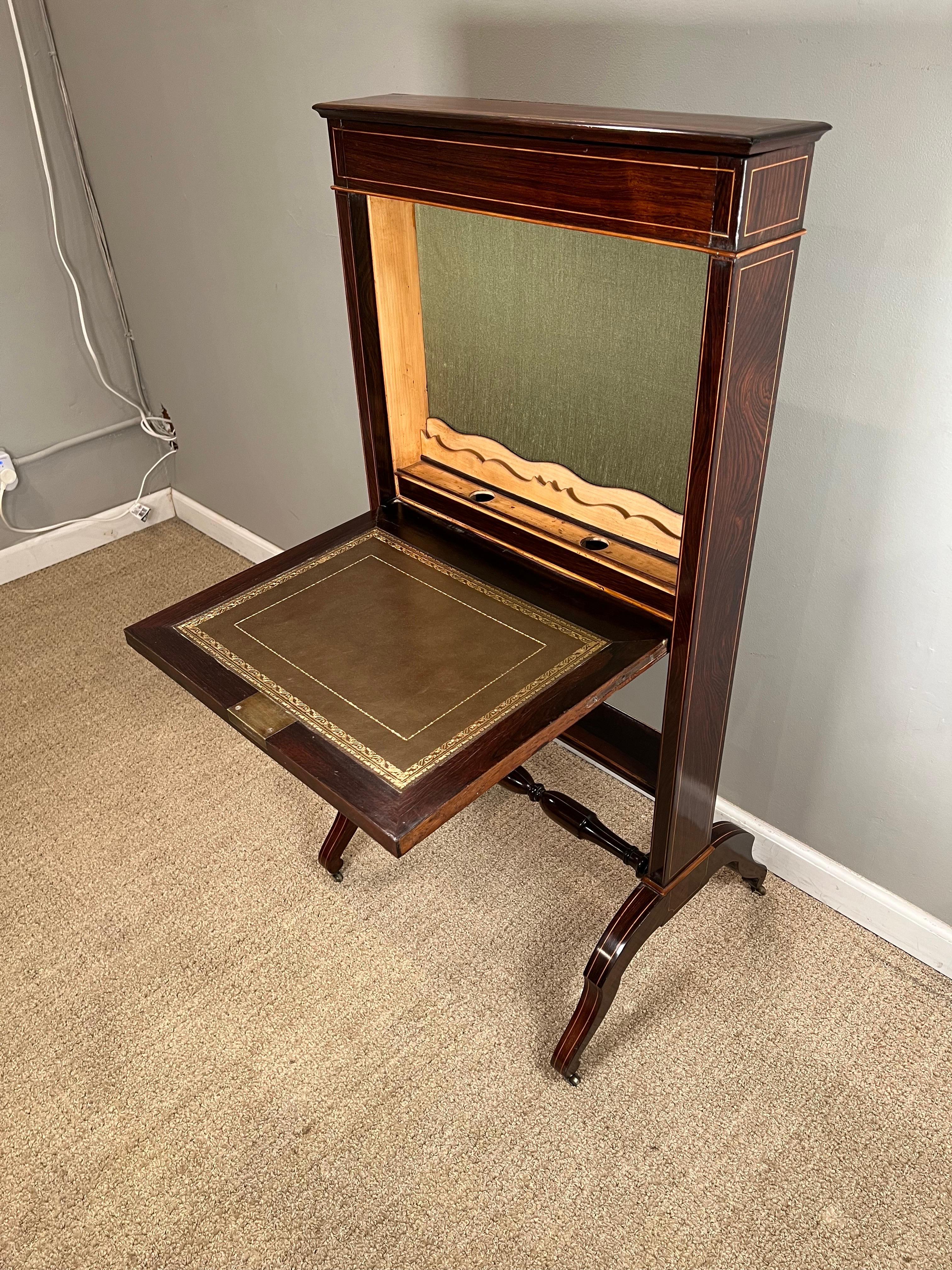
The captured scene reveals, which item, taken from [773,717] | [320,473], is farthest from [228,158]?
[773,717]

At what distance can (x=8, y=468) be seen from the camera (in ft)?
8.65

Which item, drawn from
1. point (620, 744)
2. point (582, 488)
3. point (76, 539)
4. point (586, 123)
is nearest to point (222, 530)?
point (76, 539)

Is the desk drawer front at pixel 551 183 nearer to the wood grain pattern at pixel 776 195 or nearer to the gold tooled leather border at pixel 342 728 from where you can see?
the wood grain pattern at pixel 776 195

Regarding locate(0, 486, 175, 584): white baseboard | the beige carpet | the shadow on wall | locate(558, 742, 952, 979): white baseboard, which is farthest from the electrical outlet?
locate(558, 742, 952, 979): white baseboard

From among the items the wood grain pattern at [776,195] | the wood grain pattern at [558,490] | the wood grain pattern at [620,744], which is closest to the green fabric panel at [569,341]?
the wood grain pattern at [558,490]

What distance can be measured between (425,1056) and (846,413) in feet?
3.92

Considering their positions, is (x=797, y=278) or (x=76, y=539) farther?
(x=76, y=539)

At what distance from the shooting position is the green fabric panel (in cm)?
108

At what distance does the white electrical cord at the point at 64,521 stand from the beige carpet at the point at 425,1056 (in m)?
0.98

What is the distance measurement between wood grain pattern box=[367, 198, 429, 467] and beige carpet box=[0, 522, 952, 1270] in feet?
2.90

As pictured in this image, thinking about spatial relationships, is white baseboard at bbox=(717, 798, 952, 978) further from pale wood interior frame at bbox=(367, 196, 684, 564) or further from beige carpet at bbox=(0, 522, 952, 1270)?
pale wood interior frame at bbox=(367, 196, 684, 564)

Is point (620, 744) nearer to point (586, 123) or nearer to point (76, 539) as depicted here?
point (586, 123)

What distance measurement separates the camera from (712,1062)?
1511 millimetres

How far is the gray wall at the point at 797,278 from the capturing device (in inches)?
44.8
